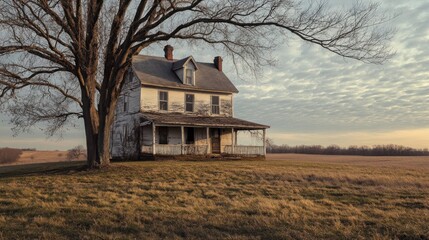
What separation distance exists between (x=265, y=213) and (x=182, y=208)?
212cm

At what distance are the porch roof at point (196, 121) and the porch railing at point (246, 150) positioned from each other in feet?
5.54

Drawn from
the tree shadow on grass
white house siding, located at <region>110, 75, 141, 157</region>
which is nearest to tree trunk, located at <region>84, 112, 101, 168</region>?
the tree shadow on grass

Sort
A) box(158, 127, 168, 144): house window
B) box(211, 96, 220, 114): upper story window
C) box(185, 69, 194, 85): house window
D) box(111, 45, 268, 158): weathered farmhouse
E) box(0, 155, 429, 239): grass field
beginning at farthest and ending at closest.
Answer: box(211, 96, 220, 114): upper story window < box(185, 69, 194, 85): house window < box(158, 127, 168, 144): house window < box(111, 45, 268, 158): weathered farmhouse < box(0, 155, 429, 239): grass field

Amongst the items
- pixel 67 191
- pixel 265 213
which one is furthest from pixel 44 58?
pixel 265 213

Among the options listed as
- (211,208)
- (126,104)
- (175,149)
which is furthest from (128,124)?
(211,208)

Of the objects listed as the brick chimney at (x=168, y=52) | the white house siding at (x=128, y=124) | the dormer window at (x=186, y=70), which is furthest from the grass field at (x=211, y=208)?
the brick chimney at (x=168, y=52)

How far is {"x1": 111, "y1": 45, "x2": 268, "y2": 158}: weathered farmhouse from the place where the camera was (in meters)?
31.4

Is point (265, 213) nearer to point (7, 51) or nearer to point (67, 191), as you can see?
point (67, 191)

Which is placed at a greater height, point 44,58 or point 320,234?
point 44,58

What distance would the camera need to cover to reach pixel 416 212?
34.0 feet

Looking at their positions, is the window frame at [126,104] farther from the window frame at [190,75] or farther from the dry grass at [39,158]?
the dry grass at [39,158]

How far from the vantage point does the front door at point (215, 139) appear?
114 ft

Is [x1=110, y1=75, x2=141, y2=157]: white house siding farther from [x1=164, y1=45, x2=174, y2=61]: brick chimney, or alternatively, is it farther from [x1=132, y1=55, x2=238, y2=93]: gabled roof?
[x1=164, y1=45, x2=174, y2=61]: brick chimney

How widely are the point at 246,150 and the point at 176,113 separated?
21.4 feet
